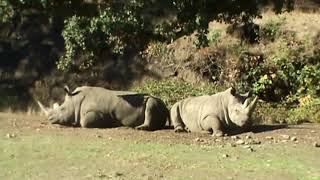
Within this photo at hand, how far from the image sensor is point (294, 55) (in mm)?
19203

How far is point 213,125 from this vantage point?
12.5 meters

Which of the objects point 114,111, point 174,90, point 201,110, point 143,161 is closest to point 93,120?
point 114,111

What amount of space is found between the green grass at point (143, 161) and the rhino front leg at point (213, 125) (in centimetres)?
150

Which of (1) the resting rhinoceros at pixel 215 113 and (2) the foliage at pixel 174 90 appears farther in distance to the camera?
(2) the foliage at pixel 174 90

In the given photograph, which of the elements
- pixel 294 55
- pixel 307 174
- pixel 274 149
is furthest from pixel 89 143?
pixel 294 55

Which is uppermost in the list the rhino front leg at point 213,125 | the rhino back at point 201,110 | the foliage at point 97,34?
the foliage at point 97,34

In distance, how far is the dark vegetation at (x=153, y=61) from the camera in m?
18.2

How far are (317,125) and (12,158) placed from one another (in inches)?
276

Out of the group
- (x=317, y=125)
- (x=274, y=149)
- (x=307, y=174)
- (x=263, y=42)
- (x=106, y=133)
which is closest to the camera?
(x=307, y=174)

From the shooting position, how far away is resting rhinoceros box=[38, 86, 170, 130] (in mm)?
13680

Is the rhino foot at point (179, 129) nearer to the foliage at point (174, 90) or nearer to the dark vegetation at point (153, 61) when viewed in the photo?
the dark vegetation at point (153, 61)

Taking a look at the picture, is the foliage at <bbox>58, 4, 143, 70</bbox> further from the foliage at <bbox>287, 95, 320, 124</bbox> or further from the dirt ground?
the foliage at <bbox>287, 95, 320, 124</bbox>

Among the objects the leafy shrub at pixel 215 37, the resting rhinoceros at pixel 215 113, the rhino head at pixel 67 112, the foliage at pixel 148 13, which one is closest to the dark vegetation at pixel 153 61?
the leafy shrub at pixel 215 37

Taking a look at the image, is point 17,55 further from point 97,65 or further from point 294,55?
point 294,55
